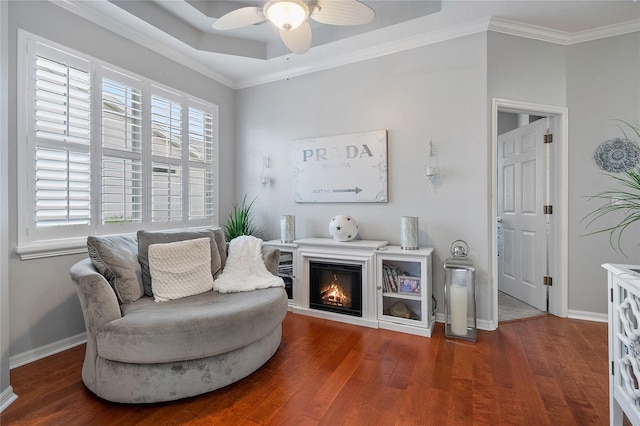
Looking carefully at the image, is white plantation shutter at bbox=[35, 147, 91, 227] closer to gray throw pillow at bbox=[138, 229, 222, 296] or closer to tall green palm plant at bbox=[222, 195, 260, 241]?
gray throw pillow at bbox=[138, 229, 222, 296]

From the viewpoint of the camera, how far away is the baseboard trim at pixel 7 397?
5.27ft

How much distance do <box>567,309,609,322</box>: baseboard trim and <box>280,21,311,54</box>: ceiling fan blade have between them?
11.2 ft

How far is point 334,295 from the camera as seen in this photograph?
2959 millimetres

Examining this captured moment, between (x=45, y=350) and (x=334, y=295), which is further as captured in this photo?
(x=334, y=295)

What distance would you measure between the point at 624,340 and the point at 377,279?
1.65 meters

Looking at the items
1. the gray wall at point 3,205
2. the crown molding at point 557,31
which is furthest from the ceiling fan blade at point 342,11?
the gray wall at point 3,205

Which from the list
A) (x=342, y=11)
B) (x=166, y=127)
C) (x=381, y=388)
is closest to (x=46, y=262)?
(x=166, y=127)

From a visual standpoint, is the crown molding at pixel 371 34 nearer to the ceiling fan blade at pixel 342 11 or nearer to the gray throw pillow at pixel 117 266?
the ceiling fan blade at pixel 342 11

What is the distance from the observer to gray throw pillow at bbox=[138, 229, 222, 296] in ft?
7.09

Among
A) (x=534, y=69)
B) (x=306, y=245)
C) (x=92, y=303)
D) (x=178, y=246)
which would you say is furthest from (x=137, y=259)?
(x=534, y=69)

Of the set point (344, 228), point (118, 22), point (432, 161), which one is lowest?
point (344, 228)

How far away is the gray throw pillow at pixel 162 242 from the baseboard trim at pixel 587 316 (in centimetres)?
336

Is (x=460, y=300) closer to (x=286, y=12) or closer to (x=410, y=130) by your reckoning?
(x=410, y=130)

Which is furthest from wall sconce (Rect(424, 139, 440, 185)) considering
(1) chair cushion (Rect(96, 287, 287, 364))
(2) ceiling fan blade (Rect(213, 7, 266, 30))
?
(1) chair cushion (Rect(96, 287, 287, 364))
